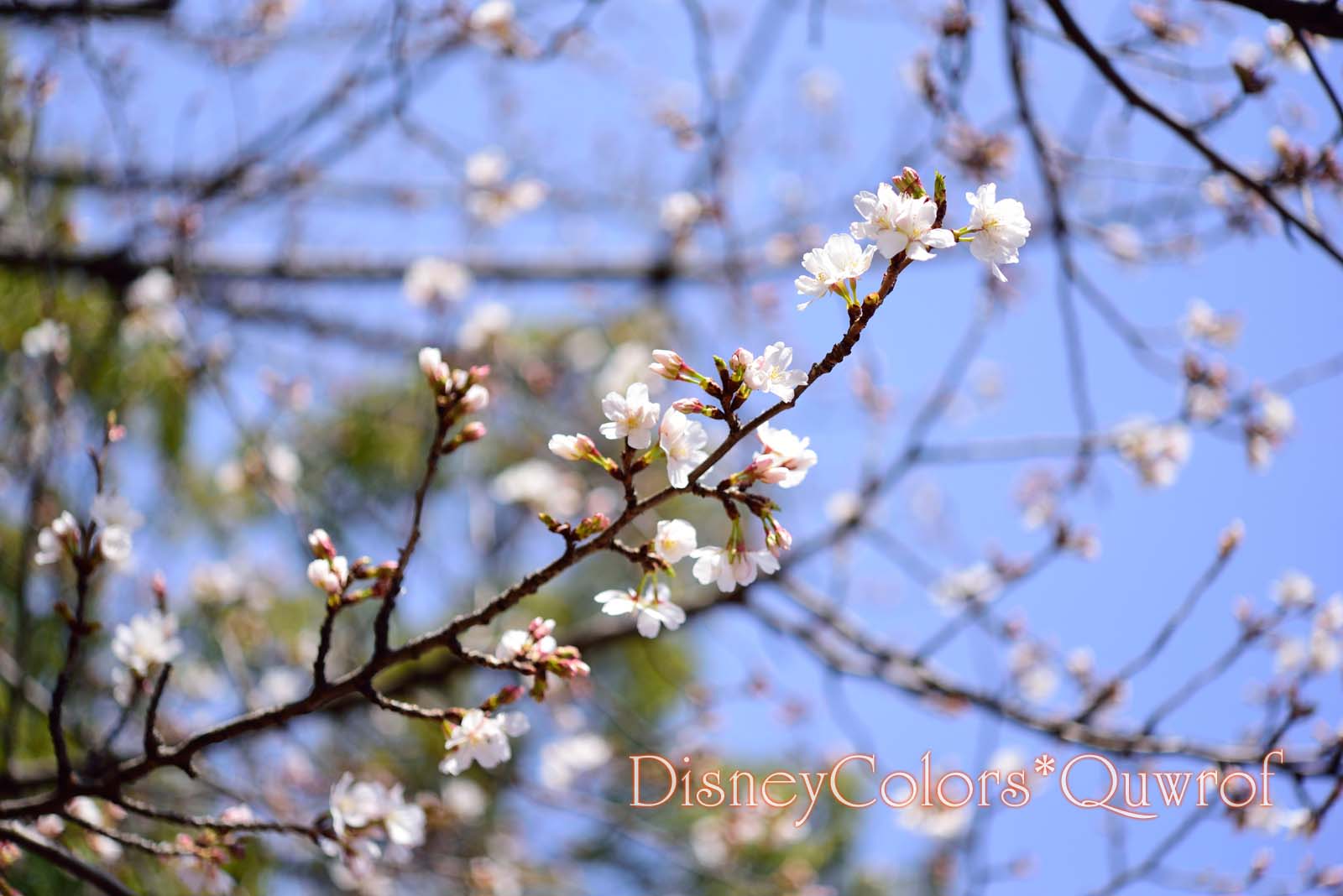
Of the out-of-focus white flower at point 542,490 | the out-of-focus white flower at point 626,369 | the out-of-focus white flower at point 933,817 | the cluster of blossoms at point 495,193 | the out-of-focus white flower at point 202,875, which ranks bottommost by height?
the out-of-focus white flower at point 202,875

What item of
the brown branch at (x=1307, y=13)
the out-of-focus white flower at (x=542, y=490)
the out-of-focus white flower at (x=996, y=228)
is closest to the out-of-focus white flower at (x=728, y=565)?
the out-of-focus white flower at (x=996, y=228)

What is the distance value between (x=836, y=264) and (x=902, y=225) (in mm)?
76

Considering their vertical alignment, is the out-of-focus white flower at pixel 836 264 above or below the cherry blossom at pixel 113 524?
above

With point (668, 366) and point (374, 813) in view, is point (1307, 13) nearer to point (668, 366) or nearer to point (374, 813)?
point (668, 366)

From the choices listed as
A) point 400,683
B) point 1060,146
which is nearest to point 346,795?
point 400,683

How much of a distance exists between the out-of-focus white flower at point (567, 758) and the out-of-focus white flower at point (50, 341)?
204 centimetres

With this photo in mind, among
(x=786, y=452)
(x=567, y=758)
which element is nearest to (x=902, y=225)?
(x=786, y=452)

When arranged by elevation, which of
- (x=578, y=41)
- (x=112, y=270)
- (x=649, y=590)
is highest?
(x=578, y=41)

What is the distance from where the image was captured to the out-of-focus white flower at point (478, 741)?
1100mm

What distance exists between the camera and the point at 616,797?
4.63m

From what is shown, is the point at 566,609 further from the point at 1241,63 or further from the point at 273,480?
the point at 1241,63

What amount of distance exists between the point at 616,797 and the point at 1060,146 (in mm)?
3424

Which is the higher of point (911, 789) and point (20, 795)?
point (911, 789)

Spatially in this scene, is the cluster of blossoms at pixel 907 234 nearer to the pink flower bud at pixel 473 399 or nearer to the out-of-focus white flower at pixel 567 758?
the pink flower bud at pixel 473 399
